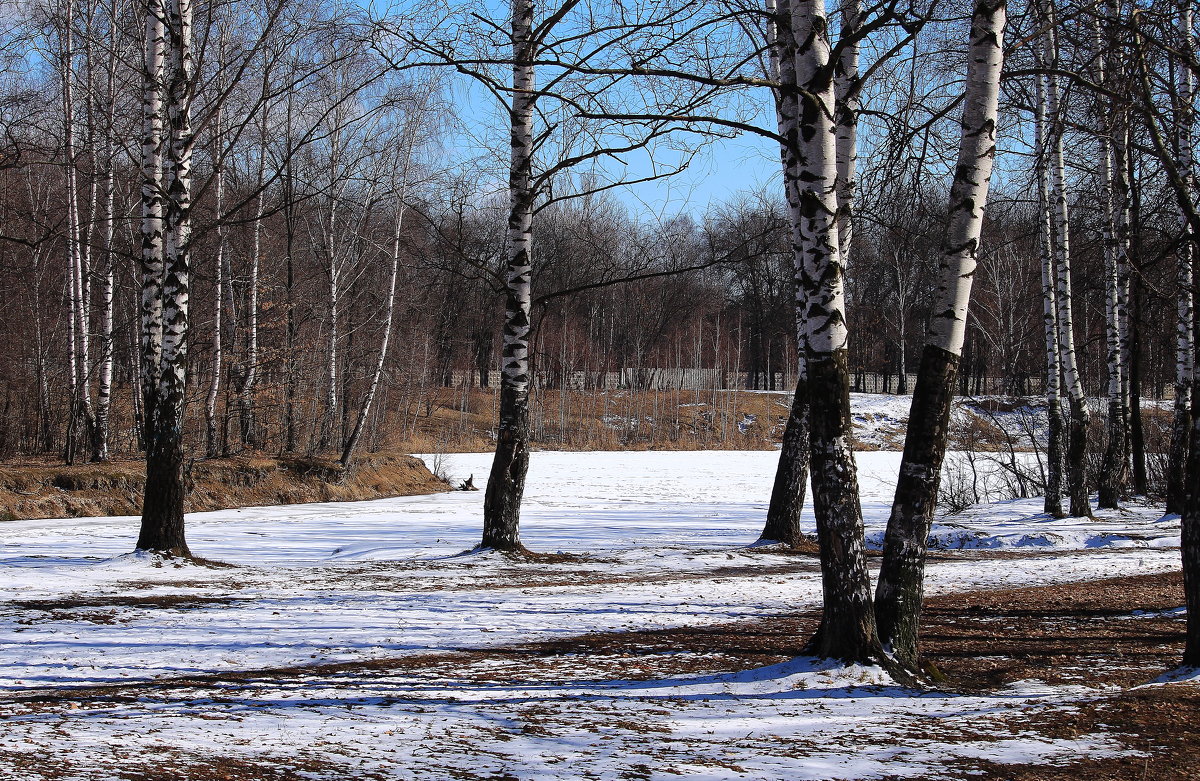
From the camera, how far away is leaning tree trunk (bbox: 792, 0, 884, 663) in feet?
19.4

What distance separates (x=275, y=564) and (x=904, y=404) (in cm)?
5236

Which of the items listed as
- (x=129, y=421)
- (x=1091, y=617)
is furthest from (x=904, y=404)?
(x=1091, y=617)

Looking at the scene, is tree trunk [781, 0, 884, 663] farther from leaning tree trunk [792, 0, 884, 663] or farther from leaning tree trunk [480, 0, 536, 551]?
leaning tree trunk [480, 0, 536, 551]

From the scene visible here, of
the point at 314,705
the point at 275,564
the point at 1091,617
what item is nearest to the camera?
the point at 314,705

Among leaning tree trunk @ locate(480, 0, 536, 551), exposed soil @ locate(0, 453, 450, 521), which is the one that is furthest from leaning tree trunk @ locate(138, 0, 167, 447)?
exposed soil @ locate(0, 453, 450, 521)

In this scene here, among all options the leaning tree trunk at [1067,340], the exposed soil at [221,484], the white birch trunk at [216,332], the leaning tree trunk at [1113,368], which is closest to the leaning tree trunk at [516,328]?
the exposed soil at [221,484]

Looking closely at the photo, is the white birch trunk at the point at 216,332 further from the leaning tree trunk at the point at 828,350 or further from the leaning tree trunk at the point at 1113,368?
the leaning tree trunk at the point at 1113,368

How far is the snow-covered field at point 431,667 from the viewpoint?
438cm

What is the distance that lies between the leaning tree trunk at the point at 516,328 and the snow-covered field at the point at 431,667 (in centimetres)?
76

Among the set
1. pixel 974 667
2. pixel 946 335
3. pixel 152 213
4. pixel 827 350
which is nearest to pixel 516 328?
pixel 152 213

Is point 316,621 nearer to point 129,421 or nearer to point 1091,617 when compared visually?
point 1091,617

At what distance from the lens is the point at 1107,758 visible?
14.4 feet

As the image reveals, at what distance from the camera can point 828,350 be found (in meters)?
5.93

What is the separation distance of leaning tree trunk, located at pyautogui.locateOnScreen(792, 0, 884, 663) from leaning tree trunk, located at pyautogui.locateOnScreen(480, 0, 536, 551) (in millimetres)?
5711
